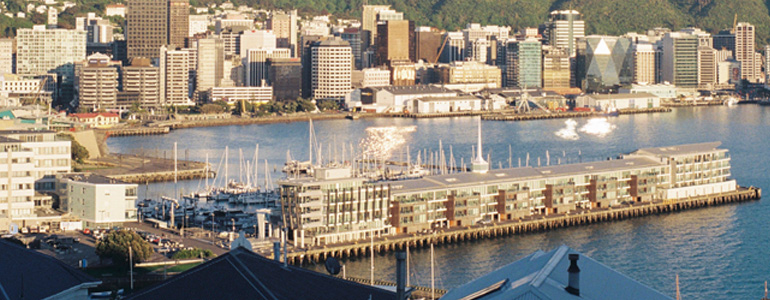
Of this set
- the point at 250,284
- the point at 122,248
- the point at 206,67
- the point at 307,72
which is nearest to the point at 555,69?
the point at 307,72

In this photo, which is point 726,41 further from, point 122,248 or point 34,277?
point 34,277

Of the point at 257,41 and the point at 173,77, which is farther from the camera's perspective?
the point at 257,41

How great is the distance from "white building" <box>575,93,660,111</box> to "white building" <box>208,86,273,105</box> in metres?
13.4

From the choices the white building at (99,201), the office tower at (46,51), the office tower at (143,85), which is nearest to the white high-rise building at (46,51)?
the office tower at (46,51)

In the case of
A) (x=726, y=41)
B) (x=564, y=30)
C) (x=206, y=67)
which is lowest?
(x=206, y=67)

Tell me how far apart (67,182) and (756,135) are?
2406 centimetres

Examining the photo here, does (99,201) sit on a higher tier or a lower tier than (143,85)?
lower

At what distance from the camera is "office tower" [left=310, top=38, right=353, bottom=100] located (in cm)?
5347

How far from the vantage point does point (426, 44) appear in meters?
70.1

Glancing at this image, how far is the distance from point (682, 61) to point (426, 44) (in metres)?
14.9

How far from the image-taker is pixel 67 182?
704 inches

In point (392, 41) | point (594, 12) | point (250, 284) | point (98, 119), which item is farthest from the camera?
point (594, 12)

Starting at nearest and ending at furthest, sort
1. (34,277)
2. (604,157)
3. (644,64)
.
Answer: (34,277) < (604,157) < (644,64)

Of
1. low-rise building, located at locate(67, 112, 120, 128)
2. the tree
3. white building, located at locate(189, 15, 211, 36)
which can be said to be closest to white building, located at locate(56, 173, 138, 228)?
the tree
